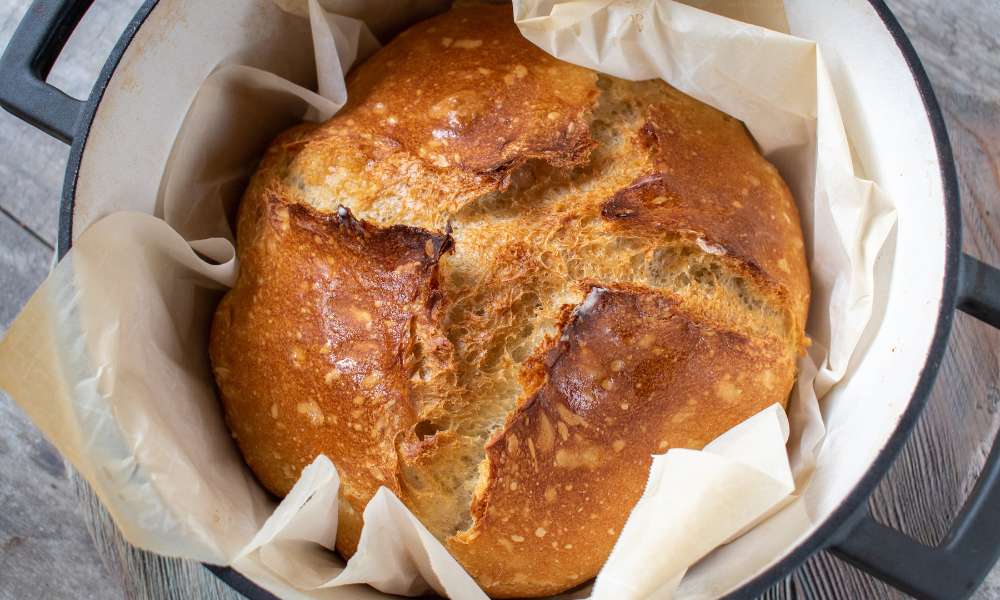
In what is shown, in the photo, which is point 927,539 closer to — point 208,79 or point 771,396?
point 771,396

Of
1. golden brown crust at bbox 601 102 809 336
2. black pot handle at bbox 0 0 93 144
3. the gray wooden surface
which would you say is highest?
black pot handle at bbox 0 0 93 144

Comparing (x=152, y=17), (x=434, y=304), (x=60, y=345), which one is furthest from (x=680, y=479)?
(x=152, y=17)

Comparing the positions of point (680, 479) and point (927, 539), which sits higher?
point (680, 479)

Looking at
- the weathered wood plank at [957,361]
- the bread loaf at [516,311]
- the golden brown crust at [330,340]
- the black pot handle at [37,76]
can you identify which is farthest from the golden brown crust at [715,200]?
the black pot handle at [37,76]

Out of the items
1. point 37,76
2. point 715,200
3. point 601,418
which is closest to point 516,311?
point 601,418

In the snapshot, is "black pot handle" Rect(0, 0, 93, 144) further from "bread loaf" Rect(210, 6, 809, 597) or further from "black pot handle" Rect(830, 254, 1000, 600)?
"black pot handle" Rect(830, 254, 1000, 600)

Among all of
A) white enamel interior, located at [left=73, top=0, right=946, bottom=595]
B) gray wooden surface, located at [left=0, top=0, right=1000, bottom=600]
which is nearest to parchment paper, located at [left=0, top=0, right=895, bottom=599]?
white enamel interior, located at [left=73, top=0, right=946, bottom=595]

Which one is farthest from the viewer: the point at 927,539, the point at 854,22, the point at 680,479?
the point at 927,539
